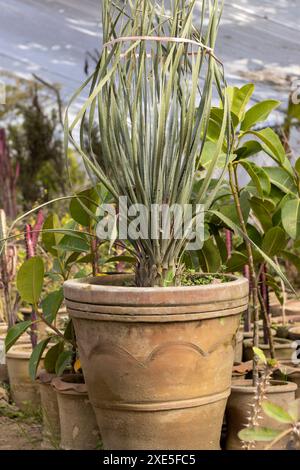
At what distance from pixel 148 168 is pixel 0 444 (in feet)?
3.71

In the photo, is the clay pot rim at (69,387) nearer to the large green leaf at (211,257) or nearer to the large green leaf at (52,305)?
the large green leaf at (52,305)

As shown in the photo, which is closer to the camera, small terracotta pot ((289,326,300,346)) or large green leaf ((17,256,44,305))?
large green leaf ((17,256,44,305))

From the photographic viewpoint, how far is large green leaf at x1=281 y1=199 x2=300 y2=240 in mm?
2336

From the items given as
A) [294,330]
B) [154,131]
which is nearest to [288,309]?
[294,330]

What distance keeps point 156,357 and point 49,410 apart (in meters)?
0.76

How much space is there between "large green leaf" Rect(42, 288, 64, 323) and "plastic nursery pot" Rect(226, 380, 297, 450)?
0.62 m

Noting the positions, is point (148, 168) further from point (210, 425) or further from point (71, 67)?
point (71, 67)

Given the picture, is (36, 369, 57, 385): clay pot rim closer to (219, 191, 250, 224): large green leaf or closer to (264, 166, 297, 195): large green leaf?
(219, 191, 250, 224): large green leaf

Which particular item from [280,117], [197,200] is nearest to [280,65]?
[280,117]

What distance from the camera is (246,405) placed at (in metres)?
2.27

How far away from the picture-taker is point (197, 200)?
216 cm

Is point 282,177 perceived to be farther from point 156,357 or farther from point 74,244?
point 156,357

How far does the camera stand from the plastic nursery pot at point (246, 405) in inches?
87.4

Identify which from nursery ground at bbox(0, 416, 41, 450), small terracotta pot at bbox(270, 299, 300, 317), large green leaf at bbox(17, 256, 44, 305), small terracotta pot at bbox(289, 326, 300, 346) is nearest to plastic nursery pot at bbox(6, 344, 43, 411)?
nursery ground at bbox(0, 416, 41, 450)
